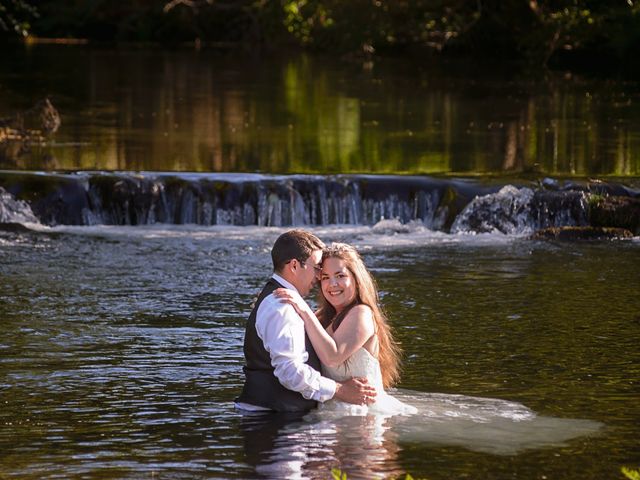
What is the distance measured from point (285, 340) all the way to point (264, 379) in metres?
0.52

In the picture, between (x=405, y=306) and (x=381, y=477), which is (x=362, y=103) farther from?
(x=381, y=477)

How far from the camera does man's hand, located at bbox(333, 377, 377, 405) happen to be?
876 cm

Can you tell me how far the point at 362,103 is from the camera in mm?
32781

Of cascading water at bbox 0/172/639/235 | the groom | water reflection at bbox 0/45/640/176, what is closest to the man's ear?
the groom

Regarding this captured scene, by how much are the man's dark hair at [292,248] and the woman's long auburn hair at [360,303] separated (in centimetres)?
21

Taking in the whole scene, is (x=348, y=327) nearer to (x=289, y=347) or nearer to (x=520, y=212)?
(x=289, y=347)

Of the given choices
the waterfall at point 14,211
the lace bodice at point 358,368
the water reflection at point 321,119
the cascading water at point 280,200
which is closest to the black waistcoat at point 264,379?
the lace bodice at point 358,368

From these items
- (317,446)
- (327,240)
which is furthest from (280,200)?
(317,446)

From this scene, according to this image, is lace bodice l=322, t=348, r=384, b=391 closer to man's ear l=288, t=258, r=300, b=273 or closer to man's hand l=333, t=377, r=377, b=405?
man's hand l=333, t=377, r=377, b=405

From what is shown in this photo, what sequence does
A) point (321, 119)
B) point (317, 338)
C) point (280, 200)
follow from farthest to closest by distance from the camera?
point (321, 119)
point (280, 200)
point (317, 338)

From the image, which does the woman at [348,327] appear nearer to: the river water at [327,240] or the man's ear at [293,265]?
the man's ear at [293,265]

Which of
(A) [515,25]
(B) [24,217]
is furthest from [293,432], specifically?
(A) [515,25]

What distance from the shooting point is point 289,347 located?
8.43 m

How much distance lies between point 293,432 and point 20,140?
16440mm
